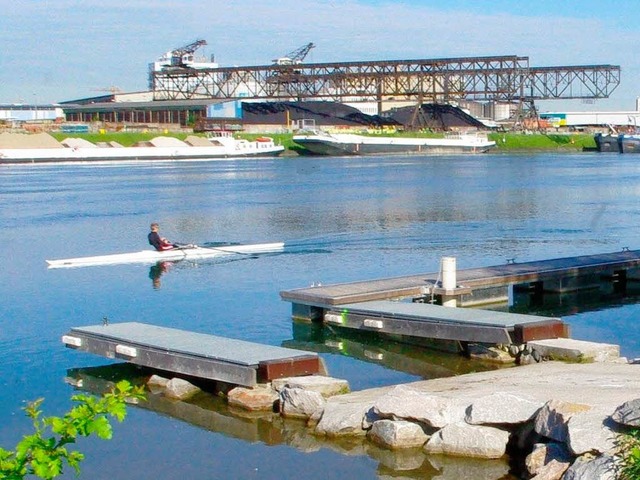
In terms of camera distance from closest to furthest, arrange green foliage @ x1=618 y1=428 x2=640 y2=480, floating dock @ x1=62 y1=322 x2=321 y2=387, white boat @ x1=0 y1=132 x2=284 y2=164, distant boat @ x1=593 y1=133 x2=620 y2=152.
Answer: green foliage @ x1=618 y1=428 x2=640 y2=480
floating dock @ x1=62 y1=322 x2=321 y2=387
white boat @ x1=0 y1=132 x2=284 y2=164
distant boat @ x1=593 y1=133 x2=620 y2=152

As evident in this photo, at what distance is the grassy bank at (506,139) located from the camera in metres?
144

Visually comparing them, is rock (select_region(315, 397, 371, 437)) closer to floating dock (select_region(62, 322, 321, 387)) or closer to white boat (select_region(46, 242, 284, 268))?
floating dock (select_region(62, 322, 321, 387))

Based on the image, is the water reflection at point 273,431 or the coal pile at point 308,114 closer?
the water reflection at point 273,431

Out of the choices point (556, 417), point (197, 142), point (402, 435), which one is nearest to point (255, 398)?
point (402, 435)

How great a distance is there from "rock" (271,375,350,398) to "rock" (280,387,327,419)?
216 millimetres

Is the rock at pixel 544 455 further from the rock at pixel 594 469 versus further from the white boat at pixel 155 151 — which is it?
the white boat at pixel 155 151

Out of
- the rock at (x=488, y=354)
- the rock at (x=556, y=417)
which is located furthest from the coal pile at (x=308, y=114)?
the rock at (x=556, y=417)

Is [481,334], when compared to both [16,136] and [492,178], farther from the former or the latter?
[16,136]

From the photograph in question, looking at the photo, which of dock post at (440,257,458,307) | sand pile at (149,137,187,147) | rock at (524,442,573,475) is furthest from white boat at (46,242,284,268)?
sand pile at (149,137,187,147)

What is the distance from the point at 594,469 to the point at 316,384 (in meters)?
6.29

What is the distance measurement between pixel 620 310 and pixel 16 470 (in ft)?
67.9

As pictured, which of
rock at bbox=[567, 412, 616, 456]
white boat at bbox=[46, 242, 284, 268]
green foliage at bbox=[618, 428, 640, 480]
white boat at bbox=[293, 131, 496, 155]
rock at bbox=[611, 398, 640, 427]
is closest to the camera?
green foliage at bbox=[618, 428, 640, 480]

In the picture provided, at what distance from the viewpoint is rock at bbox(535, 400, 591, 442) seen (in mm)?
12860

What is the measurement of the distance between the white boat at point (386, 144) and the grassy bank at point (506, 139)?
3161mm
